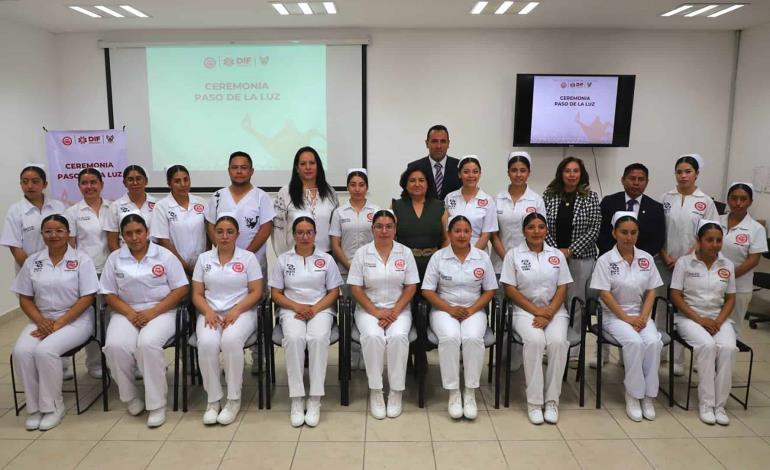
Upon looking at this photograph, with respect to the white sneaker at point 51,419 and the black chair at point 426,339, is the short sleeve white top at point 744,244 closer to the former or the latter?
the black chair at point 426,339

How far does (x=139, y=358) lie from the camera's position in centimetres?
320

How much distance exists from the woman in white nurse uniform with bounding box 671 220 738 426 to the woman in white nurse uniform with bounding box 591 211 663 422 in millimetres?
210

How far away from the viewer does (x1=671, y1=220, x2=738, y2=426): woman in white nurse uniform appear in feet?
10.6

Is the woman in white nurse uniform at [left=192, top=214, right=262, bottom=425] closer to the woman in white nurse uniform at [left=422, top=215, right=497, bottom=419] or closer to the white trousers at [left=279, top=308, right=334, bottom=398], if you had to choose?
the white trousers at [left=279, top=308, right=334, bottom=398]

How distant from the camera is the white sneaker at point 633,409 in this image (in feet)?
10.6

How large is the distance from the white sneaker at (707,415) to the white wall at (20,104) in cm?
614

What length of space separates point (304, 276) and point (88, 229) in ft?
5.86

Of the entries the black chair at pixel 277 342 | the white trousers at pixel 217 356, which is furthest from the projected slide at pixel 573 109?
the white trousers at pixel 217 356

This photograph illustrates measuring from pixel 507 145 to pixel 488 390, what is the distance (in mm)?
3293

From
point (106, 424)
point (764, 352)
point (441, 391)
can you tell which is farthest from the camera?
point (764, 352)

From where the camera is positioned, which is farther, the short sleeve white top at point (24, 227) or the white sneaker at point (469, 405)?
the short sleeve white top at point (24, 227)

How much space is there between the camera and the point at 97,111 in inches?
240

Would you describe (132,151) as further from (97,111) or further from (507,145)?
(507,145)

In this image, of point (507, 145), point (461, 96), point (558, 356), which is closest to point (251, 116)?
point (461, 96)
